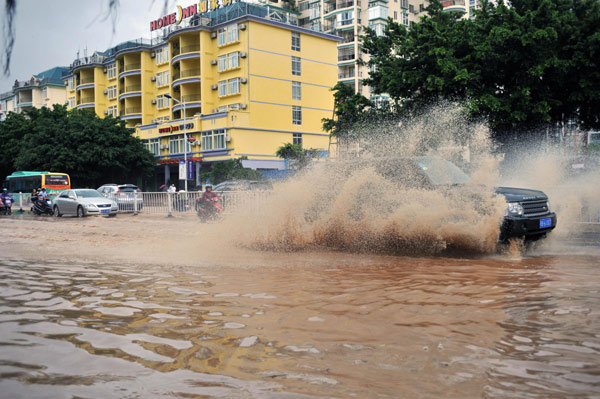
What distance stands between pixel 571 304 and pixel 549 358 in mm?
1760

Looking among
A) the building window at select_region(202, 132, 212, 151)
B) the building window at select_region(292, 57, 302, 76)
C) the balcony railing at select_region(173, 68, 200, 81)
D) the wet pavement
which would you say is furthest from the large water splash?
the balcony railing at select_region(173, 68, 200, 81)

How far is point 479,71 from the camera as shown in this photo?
18.6 m

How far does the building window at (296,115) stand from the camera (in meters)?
50.6

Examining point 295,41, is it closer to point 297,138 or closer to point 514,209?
point 297,138

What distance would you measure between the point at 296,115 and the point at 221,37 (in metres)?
10.5

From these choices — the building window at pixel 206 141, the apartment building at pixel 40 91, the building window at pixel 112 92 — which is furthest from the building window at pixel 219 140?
the apartment building at pixel 40 91

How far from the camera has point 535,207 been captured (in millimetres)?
8500

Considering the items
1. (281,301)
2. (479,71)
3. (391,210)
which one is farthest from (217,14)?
(281,301)

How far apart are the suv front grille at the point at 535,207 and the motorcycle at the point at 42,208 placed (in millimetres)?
25310

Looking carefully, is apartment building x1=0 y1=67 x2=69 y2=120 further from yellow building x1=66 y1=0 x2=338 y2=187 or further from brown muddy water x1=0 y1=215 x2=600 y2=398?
brown muddy water x1=0 y1=215 x2=600 y2=398

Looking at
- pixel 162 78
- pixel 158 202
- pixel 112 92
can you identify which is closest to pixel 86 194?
pixel 158 202

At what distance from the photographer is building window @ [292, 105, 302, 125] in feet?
166

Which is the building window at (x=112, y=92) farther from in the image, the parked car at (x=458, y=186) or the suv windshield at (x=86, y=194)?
the parked car at (x=458, y=186)

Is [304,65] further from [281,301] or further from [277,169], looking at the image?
[281,301]
